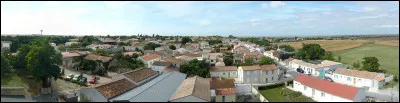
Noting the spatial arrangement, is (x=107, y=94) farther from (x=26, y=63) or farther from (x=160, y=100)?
(x=26, y=63)

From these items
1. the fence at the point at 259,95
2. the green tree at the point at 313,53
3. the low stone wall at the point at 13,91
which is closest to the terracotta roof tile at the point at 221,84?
the fence at the point at 259,95

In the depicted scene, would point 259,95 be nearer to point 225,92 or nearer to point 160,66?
point 225,92

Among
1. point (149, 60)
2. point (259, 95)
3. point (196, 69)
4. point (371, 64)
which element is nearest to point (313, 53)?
point (371, 64)

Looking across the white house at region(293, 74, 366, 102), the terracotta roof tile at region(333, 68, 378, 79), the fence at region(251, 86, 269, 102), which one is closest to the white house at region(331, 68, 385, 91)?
the terracotta roof tile at region(333, 68, 378, 79)

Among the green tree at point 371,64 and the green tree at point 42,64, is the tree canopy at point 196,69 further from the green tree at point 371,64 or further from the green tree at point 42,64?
the green tree at point 371,64

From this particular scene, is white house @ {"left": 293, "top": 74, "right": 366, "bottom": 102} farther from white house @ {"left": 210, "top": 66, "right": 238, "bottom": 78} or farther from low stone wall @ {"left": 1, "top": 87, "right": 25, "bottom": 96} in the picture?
low stone wall @ {"left": 1, "top": 87, "right": 25, "bottom": 96}

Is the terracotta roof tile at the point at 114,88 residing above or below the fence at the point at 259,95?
above

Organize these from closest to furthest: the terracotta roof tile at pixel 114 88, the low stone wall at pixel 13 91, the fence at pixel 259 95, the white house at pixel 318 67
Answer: the low stone wall at pixel 13 91 → the terracotta roof tile at pixel 114 88 → the fence at pixel 259 95 → the white house at pixel 318 67

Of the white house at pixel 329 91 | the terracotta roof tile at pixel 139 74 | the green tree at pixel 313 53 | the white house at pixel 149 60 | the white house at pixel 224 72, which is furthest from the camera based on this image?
the green tree at pixel 313 53
